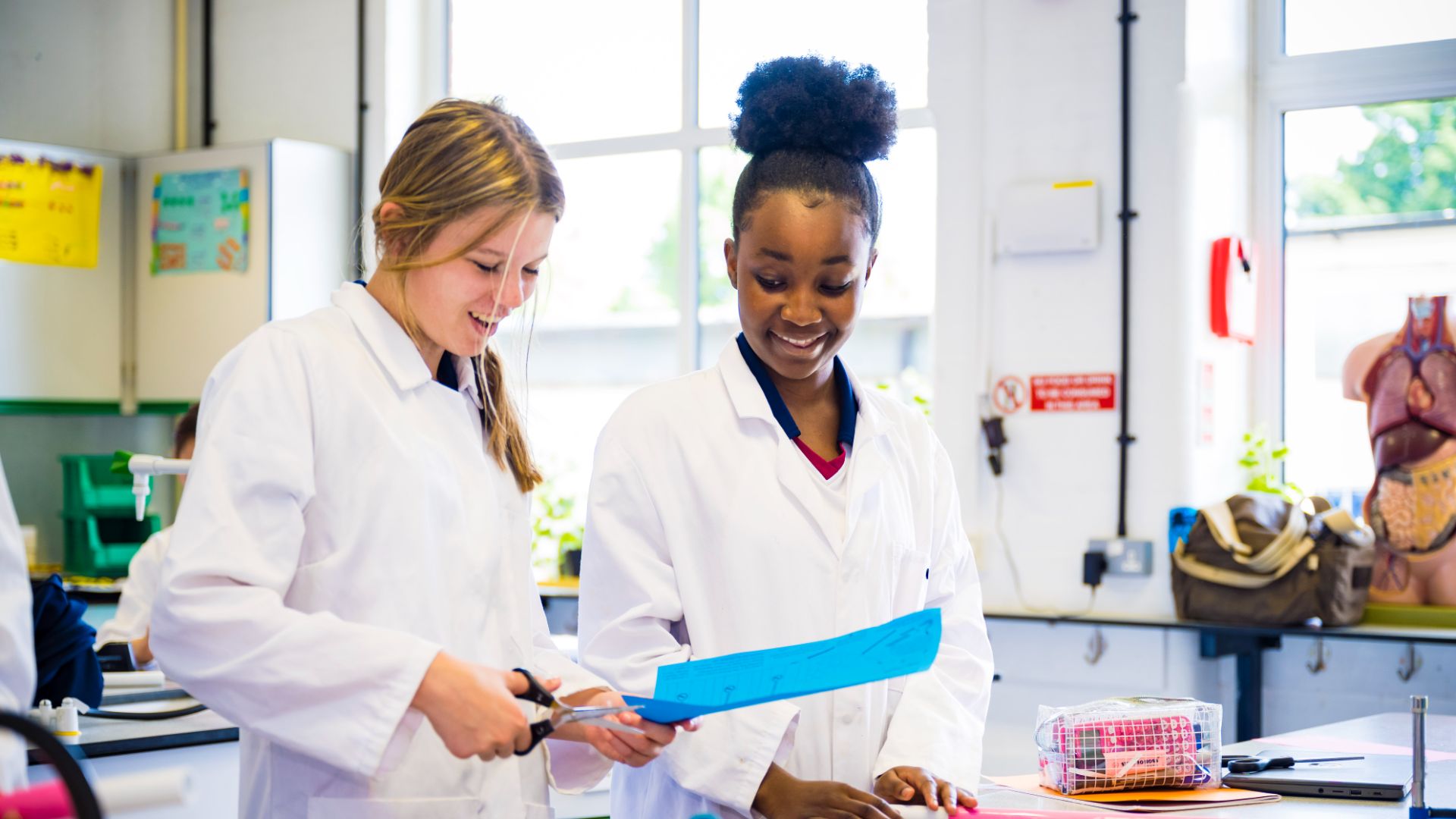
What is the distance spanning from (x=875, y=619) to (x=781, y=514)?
0.15 m

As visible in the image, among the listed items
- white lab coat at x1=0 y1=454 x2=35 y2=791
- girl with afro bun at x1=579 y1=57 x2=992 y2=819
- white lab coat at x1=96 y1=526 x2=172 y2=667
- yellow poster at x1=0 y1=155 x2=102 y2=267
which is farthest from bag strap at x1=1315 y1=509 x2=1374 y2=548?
yellow poster at x1=0 y1=155 x2=102 y2=267

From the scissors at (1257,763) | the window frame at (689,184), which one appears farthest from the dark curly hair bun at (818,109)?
the window frame at (689,184)

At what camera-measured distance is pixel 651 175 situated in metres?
4.14

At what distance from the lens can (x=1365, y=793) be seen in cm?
156

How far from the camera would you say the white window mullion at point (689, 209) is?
4023 mm

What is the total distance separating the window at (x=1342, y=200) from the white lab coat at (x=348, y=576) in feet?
8.76

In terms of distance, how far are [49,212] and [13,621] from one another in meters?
3.81

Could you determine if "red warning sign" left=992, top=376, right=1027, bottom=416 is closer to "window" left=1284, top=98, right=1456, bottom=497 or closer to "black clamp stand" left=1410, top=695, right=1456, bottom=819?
"window" left=1284, top=98, right=1456, bottom=497

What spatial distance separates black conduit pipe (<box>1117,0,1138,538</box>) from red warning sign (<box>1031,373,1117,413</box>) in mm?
30

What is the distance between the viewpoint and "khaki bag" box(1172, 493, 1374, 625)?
115 inches

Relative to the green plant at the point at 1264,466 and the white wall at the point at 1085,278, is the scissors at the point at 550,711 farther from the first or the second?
the green plant at the point at 1264,466

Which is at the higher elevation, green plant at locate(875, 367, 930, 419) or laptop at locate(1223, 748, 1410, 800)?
green plant at locate(875, 367, 930, 419)

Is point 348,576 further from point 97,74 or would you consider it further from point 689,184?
point 97,74

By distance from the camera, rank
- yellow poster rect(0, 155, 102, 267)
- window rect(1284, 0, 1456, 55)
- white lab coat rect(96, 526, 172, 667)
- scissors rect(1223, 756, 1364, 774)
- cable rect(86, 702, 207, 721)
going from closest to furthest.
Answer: scissors rect(1223, 756, 1364, 774) < cable rect(86, 702, 207, 721) < white lab coat rect(96, 526, 172, 667) < window rect(1284, 0, 1456, 55) < yellow poster rect(0, 155, 102, 267)
